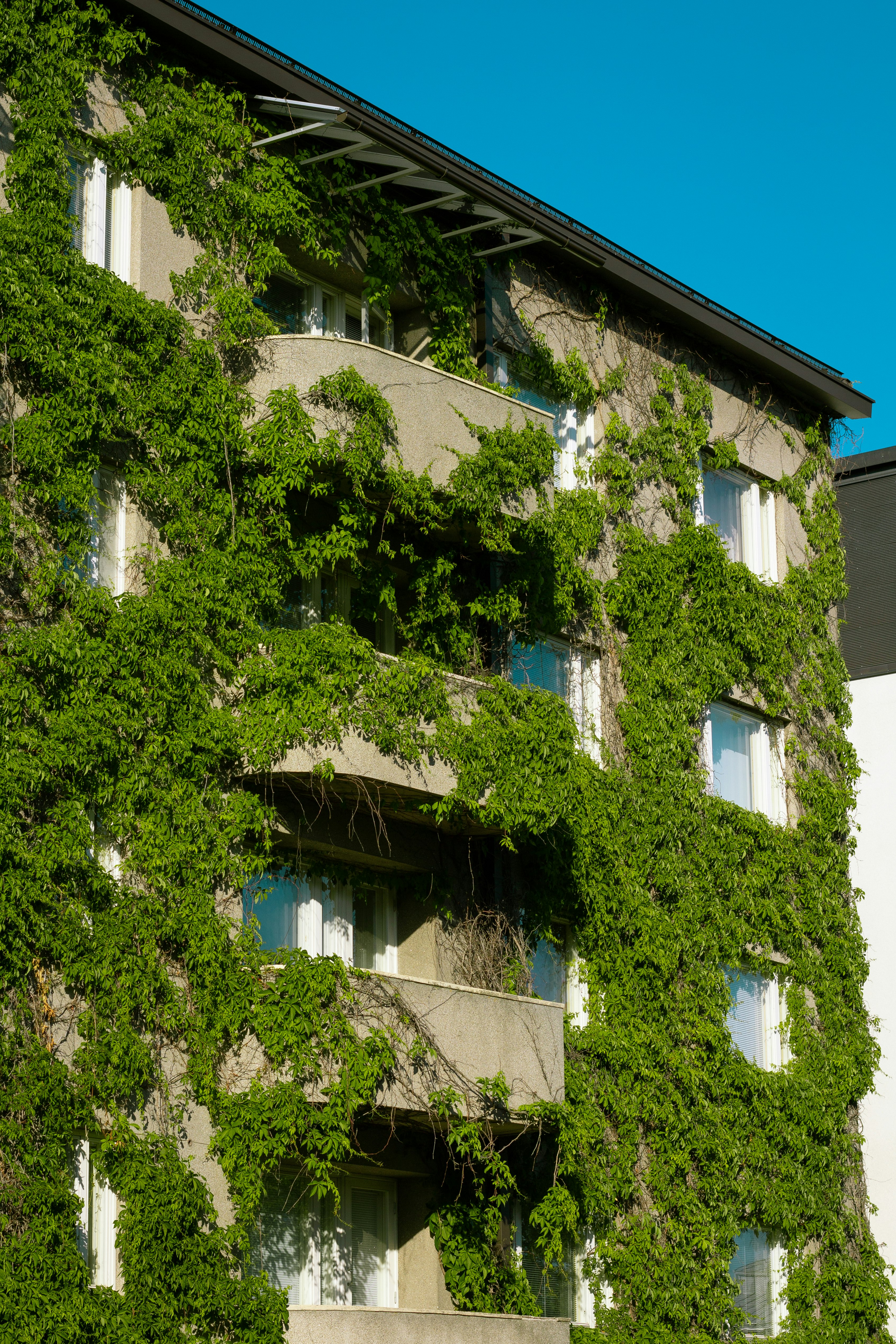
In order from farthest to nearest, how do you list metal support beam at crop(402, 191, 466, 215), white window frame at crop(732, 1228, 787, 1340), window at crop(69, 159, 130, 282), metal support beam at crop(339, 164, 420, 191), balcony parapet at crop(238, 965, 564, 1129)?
white window frame at crop(732, 1228, 787, 1340) < metal support beam at crop(402, 191, 466, 215) < metal support beam at crop(339, 164, 420, 191) < window at crop(69, 159, 130, 282) < balcony parapet at crop(238, 965, 564, 1129)

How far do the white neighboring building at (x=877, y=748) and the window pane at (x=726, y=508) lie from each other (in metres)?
3.67

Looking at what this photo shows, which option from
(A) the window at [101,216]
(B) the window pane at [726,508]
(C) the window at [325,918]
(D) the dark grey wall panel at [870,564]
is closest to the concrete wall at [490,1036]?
(C) the window at [325,918]

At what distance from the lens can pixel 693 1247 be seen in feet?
72.6

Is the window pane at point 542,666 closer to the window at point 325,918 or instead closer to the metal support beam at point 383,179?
the window at point 325,918

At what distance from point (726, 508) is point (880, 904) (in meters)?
8.10

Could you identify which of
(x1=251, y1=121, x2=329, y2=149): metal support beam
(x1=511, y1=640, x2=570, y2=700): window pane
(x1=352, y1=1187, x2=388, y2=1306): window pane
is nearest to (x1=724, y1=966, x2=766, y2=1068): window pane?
(x1=511, y1=640, x2=570, y2=700): window pane

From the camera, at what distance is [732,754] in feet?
87.7

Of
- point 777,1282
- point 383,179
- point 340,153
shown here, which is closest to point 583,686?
point 383,179

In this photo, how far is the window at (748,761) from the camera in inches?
1040

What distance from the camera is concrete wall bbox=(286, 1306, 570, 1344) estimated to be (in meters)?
17.2

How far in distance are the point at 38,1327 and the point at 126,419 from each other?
928cm

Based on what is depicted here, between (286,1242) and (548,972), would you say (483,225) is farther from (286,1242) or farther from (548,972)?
(286,1242)

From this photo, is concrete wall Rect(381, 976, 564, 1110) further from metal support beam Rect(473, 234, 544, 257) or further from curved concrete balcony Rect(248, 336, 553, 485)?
metal support beam Rect(473, 234, 544, 257)

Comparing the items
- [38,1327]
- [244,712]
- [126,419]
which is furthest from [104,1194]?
[126,419]
